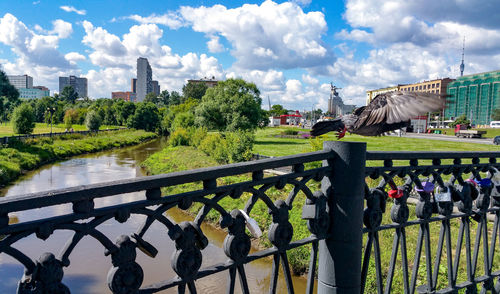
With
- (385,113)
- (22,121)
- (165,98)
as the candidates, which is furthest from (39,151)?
(165,98)

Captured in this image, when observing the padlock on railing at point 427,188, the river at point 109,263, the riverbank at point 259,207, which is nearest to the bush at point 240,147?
the riverbank at point 259,207

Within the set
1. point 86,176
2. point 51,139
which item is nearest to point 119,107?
point 51,139

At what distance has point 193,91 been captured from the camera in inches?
4107

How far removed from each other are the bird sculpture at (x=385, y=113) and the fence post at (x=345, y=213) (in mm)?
654

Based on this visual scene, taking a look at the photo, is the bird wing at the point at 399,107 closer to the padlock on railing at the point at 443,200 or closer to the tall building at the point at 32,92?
the padlock on railing at the point at 443,200

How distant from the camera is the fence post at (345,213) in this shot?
2.25 m

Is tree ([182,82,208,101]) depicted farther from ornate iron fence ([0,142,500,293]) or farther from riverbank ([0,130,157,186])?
ornate iron fence ([0,142,500,293])

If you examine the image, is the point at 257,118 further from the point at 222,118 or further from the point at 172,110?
the point at 172,110

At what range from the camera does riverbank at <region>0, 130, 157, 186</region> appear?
2738cm

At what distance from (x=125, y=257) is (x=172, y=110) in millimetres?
80691

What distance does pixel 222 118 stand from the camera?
45375mm

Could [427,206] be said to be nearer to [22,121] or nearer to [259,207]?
[259,207]

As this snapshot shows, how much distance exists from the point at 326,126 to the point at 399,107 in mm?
723

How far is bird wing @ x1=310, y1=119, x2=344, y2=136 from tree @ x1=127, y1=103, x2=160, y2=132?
7988cm
